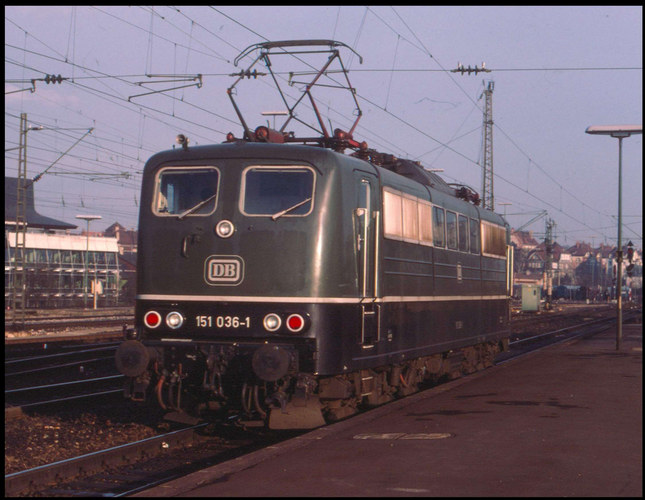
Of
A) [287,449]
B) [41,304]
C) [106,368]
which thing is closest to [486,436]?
[287,449]

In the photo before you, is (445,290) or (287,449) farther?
(445,290)

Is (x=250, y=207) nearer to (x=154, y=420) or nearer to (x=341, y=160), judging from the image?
(x=341, y=160)

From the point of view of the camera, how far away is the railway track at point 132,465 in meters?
8.62

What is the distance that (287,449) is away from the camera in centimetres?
894

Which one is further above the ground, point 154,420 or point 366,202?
point 366,202

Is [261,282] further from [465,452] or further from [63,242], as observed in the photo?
[63,242]

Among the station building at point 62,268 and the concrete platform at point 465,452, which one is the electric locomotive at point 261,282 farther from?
the station building at point 62,268

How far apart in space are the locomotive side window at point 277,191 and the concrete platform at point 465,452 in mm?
2561

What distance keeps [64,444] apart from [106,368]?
8.57m

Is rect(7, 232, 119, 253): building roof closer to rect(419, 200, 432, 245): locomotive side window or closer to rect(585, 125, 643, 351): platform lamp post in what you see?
rect(585, 125, 643, 351): platform lamp post

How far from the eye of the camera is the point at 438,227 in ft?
47.1

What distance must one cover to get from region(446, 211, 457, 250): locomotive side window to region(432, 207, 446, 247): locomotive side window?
0.90 feet

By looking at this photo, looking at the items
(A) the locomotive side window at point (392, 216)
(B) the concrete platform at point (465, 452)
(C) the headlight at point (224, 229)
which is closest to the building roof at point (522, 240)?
(A) the locomotive side window at point (392, 216)

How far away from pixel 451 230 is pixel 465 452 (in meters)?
7.20
